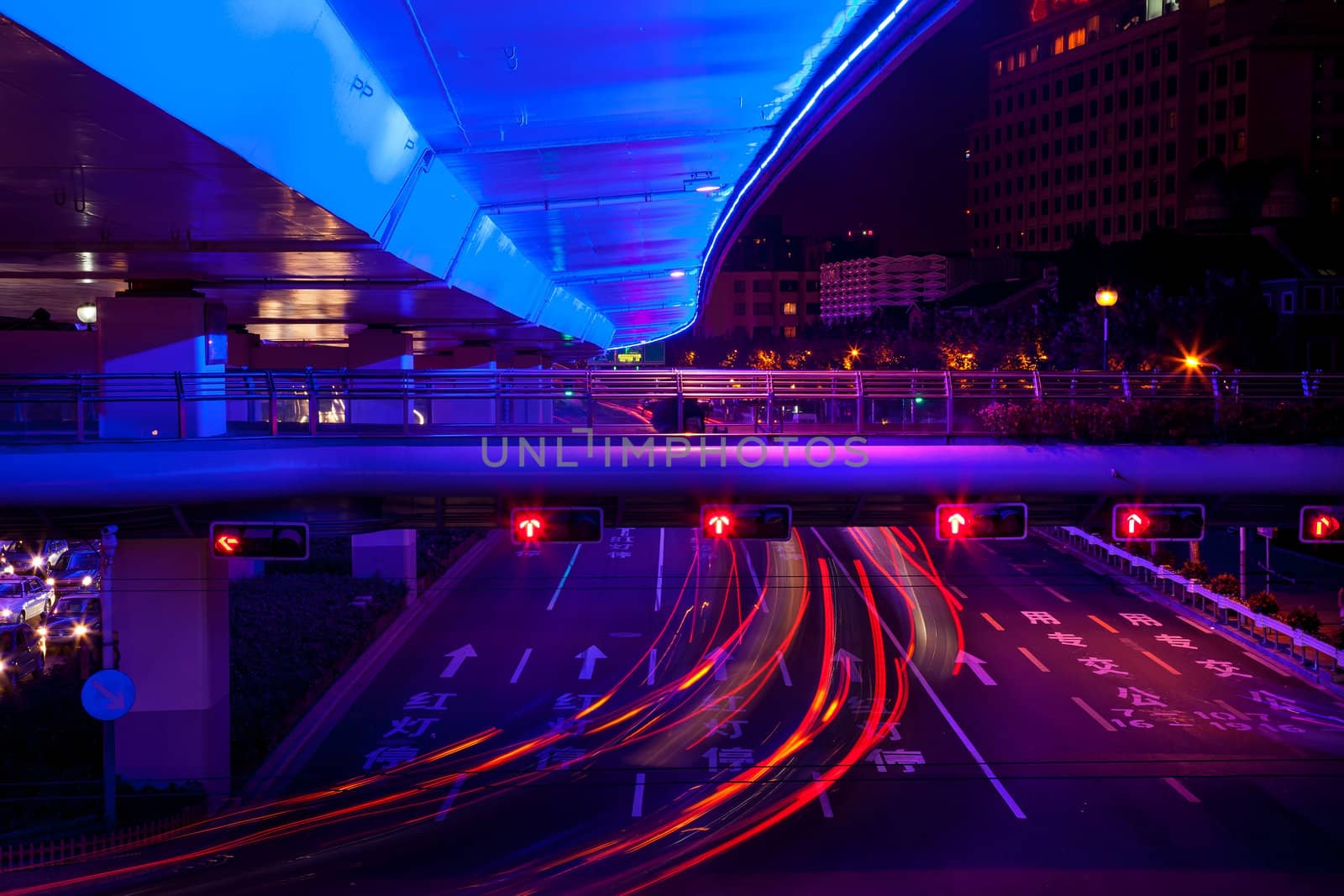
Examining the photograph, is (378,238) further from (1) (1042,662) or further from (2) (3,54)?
(1) (1042,662)

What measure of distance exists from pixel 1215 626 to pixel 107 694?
85.0 feet

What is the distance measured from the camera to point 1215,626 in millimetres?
30703

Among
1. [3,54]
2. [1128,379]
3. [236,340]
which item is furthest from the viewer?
[236,340]

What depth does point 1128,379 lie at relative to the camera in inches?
708

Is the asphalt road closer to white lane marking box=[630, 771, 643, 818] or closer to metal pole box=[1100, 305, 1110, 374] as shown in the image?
white lane marking box=[630, 771, 643, 818]

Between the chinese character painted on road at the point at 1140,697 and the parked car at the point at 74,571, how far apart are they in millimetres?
24932

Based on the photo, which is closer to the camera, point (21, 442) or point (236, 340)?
point (21, 442)

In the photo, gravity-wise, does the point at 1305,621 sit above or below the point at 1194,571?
below

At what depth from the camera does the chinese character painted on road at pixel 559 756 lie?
20375mm

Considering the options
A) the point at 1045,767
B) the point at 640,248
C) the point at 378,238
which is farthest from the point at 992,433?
the point at 640,248

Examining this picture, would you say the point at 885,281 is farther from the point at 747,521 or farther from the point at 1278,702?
the point at 747,521

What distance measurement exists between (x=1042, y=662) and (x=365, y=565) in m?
17.5

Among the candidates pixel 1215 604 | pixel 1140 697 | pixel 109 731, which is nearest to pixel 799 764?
pixel 1140 697

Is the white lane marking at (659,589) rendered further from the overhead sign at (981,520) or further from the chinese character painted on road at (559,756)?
the overhead sign at (981,520)
